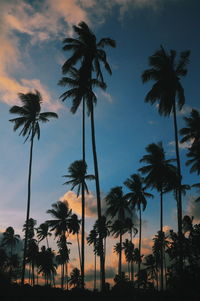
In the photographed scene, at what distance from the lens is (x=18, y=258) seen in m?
69.5

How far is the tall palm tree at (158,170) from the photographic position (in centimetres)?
3123

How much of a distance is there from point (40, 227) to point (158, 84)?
153ft

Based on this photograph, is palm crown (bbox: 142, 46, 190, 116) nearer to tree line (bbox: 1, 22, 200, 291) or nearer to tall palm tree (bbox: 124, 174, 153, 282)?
tree line (bbox: 1, 22, 200, 291)

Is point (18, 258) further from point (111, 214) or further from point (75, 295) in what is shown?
point (75, 295)

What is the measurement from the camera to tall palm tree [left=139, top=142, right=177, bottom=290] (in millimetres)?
31234

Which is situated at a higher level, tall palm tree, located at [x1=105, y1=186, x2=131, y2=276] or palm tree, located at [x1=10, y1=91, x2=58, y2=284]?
palm tree, located at [x1=10, y1=91, x2=58, y2=284]

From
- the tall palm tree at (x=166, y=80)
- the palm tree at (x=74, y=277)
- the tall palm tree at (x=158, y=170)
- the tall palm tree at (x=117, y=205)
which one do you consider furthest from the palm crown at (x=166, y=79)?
the palm tree at (x=74, y=277)

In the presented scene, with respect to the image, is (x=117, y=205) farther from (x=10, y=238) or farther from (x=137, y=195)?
(x=10, y=238)

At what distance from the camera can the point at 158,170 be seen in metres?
31.5

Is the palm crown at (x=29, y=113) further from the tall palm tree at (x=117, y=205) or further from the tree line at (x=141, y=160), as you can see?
the tall palm tree at (x=117, y=205)

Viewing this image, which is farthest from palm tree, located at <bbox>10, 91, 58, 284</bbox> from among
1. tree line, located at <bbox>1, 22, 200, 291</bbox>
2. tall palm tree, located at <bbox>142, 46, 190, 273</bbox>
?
tall palm tree, located at <bbox>142, 46, 190, 273</bbox>

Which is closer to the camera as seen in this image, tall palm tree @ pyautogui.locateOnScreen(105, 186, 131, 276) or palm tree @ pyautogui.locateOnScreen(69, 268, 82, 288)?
tall palm tree @ pyautogui.locateOnScreen(105, 186, 131, 276)

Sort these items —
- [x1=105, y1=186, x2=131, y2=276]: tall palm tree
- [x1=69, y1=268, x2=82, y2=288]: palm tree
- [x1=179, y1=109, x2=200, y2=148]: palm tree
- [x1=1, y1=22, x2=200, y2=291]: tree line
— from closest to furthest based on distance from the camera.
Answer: [x1=1, y1=22, x2=200, y2=291]: tree line < [x1=179, y1=109, x2=200, y2=148]: palm tree < [x1=105, y1=186, x2=131, y2=276]: tall palm tree < [x1=69, y1=268, x2=82, y2=288]: palm tree

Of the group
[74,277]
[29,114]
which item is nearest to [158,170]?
[29,114]
